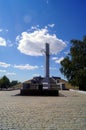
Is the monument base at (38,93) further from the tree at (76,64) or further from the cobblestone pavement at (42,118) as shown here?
the cobblestone pavement at (42,118)

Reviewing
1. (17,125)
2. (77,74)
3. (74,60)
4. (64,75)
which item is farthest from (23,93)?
(17,125)

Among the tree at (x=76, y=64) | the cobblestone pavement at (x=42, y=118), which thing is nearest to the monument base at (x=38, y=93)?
the tree at (x=76, y=64)

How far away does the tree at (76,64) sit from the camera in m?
46.2

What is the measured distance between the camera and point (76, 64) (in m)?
50.8

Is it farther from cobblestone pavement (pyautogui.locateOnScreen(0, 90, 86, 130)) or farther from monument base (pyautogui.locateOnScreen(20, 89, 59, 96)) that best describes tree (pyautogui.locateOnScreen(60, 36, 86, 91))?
cobblestone pavement (pyautogui.locateOnScreen(0, 90, 86, 130))

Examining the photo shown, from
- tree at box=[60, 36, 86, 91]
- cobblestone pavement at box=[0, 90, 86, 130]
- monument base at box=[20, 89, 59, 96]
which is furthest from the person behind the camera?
tree at box=[60, 36, 86, 91]

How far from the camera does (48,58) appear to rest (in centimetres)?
9588

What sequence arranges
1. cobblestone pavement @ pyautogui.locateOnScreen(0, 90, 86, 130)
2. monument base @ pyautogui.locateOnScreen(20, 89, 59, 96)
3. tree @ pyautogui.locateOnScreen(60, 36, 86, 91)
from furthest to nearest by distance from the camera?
tree @ pyautogui.locateOnScreen(60, 36, 86, 91)
monument base @ pyautogui.locateOnScreen(20, 89, 59, 96)
cobblestone pavement @ pyautogui.locateOnScreen(0, 90, 86, 130)

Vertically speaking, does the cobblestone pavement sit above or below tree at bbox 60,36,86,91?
below

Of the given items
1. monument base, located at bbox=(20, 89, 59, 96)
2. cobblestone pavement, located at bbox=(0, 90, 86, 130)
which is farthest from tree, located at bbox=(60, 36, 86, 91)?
cobblestone pavement, located at bbox=(0, 90, 86, 130)

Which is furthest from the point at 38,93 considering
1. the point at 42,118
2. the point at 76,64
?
the point at 42,118

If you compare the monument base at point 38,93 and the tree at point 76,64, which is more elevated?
the tree at point 76,64

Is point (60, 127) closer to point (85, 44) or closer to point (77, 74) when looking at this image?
point (77, 74)

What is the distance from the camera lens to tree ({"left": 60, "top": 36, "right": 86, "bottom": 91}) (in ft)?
151
